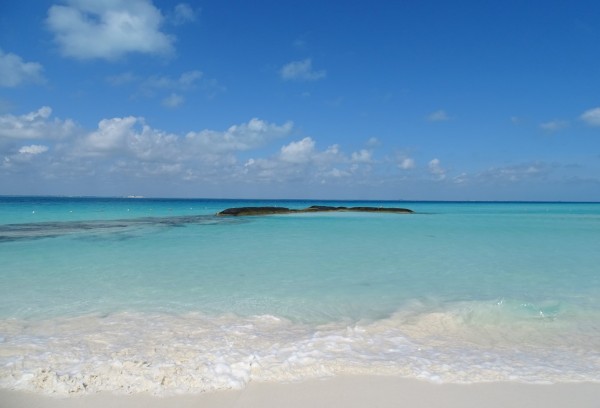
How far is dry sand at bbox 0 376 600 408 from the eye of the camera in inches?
159

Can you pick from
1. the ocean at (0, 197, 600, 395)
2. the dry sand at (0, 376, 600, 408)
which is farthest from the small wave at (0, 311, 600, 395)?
the dry sand at (0, 376, 600, 408)

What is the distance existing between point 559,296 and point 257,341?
6974 millimetres

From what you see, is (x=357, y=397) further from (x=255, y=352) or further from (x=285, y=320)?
(x=285, y=320)

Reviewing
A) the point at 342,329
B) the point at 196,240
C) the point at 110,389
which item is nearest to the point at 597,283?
the point at 342,329

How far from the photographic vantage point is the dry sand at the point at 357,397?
405 centimetres

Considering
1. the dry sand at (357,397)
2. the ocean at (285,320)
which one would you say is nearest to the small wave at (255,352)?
the ocean at (285,320)

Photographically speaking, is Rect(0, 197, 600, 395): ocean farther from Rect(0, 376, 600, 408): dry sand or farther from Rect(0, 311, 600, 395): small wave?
Rect(0, 376, 600, 408): dry sand

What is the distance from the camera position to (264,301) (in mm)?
8195

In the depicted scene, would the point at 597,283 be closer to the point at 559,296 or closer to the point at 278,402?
Result: the point at 559,296

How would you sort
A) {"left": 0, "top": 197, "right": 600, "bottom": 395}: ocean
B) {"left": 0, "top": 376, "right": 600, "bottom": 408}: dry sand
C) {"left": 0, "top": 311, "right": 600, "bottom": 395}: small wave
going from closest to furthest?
{"left": 0, "top": 376, "right": 600, "bottom": 408}: dry sand
{"left": 0, "top": 311, "right": 600, "bottom": 395}: small wave
{"left": 0, "top": 197, "right": 600, "bottom": 395}: ocean

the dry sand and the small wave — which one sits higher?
the small wave

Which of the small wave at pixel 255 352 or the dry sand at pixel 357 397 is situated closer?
the dry sand at pixel 357 397

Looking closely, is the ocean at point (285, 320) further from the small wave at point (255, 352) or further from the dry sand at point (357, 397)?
the dry sand at point (357, 397)

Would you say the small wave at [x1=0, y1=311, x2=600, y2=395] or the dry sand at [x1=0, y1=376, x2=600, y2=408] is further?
the small wave at [x1=0, y1=311, x2=600, y2=395]
